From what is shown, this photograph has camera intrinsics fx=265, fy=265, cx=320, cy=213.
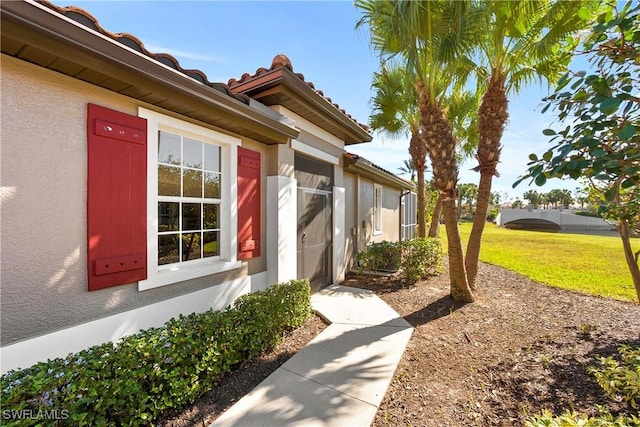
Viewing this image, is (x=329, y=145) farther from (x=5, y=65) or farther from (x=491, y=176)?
(x=5, y=65)

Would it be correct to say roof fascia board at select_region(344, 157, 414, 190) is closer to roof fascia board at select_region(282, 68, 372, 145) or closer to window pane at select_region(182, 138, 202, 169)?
roof fascia board at select_region(282, 68, 372, 145)

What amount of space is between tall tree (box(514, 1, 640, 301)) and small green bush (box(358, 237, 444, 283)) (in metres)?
6.46

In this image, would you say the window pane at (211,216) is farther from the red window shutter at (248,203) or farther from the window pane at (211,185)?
the red window shutter at (248,203)

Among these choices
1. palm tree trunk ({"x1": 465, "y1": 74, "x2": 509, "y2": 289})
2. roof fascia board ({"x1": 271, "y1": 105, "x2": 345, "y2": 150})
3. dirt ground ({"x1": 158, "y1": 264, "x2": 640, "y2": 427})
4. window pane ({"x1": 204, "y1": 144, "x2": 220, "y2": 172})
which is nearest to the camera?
dirt ground ({"x1": 158, "y1": 264, "x2": 640, "y2": 427})

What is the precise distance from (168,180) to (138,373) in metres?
2.54

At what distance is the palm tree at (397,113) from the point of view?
395 inches

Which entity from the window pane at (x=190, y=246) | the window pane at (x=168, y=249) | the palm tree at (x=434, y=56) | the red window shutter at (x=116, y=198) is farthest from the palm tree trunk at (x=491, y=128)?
the red window shutter at (x=116, y=198)

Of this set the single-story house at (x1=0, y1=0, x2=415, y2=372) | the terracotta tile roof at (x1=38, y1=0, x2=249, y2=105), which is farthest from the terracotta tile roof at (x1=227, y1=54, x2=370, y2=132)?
the terracotta tile roof at (x1=38, y1=0, x2=249, y2=105)

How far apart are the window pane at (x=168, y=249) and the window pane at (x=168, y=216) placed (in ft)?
0.46

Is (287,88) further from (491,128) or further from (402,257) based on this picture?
(402,257)

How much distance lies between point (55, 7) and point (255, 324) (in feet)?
13.6

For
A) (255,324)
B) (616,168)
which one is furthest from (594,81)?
(255,324)

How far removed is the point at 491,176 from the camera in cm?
657

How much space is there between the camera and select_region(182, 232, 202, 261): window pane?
428 cm
